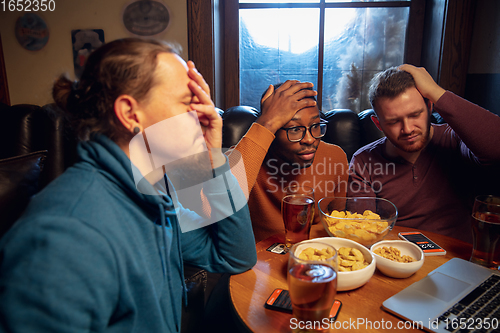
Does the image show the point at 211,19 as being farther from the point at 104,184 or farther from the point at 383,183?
the point at 104,184

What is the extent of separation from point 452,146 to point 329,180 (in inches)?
24.4

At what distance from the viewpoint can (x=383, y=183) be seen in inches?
59.8

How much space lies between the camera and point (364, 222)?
0.95 meters

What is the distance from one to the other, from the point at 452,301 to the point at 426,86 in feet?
3.20

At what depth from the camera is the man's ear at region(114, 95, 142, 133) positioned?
731 mm

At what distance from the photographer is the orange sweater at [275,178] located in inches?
53.1

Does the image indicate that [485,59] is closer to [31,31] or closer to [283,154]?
[283,154]

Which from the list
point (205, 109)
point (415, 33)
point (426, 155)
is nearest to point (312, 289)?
point (205, 109)

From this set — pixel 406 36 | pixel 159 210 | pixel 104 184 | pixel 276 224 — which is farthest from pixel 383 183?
pixel 406 36

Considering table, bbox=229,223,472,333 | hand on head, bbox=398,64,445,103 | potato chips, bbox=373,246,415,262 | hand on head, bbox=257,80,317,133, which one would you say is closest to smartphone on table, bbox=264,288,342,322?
table, bbox=229,223,472,333

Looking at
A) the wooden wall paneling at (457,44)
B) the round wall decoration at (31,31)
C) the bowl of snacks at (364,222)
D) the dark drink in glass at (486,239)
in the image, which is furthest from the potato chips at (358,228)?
the round wall decoration at (31,31)

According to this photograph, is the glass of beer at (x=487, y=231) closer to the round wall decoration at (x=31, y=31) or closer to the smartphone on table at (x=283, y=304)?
the smartphone on table at (x=283, y=304)

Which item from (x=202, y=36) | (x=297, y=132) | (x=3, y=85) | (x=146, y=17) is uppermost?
(x=146, y=17)

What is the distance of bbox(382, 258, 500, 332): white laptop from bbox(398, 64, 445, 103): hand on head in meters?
0.77
